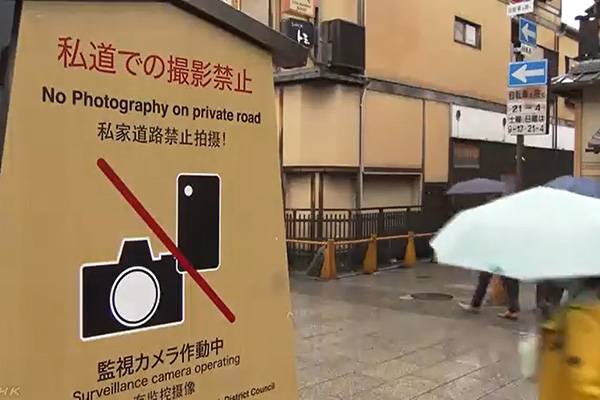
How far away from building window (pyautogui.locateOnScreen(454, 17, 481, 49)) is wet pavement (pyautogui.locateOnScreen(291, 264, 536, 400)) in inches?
345

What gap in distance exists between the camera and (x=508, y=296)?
32.0 ft

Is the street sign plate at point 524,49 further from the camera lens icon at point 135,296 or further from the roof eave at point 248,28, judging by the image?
the camera lens icon at point 135,296

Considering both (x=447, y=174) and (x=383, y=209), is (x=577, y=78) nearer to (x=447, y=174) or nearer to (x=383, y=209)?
(x=383, y=209)

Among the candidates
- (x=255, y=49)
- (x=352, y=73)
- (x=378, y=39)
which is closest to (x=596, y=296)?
(x=255, y=49)

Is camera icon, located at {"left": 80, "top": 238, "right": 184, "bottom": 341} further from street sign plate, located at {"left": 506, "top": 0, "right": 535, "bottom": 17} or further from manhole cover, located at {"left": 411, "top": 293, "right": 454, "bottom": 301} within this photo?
manhole cover, located at {"left": 411, "top": 293, "right": 454, "bottom": 301}

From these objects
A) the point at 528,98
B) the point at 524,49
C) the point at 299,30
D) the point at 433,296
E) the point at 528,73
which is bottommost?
the point at 433,296

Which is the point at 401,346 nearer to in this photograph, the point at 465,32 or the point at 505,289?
the point at 505,289

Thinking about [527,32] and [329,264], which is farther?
[329,264]

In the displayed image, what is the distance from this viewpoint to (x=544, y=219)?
9.39 feet

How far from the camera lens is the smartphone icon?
2701 millimetres

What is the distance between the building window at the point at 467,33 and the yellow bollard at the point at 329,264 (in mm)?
8165

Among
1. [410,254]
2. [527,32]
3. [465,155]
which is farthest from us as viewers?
[465,155]

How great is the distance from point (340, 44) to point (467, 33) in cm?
627

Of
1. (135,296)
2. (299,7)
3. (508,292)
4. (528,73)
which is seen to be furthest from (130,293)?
(299,7)
